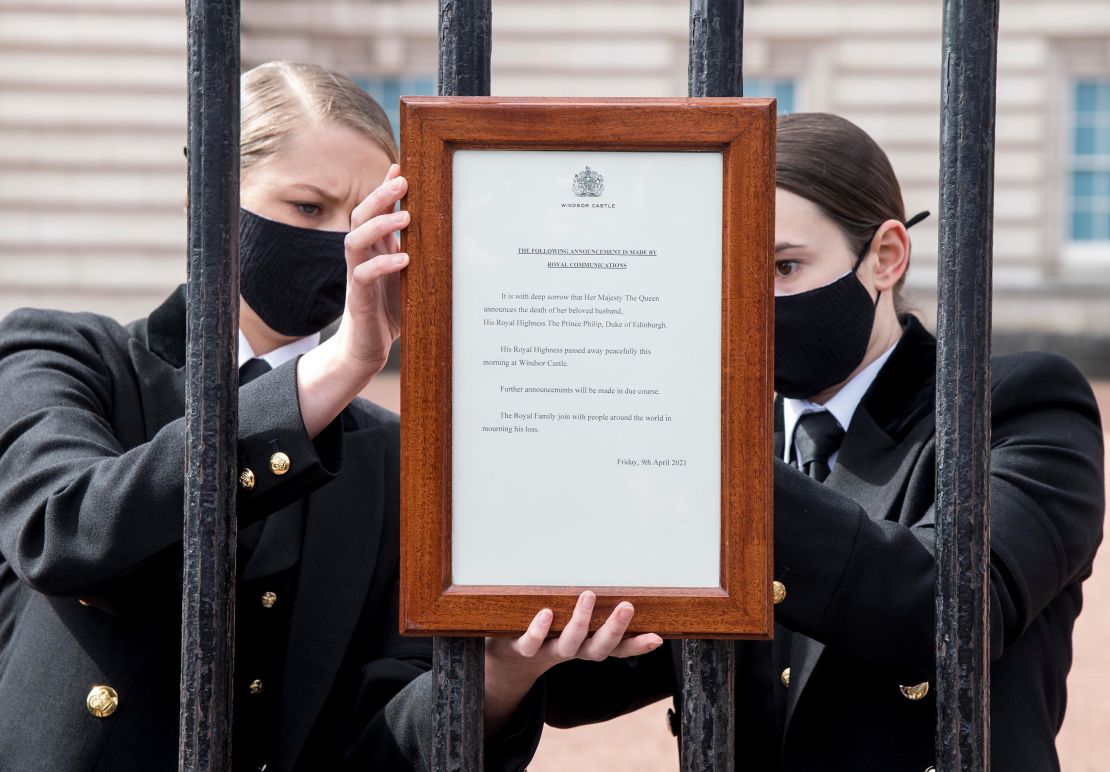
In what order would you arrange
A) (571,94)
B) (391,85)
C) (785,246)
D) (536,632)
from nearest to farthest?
(536,632), (785,246), (571,94), (391,85)

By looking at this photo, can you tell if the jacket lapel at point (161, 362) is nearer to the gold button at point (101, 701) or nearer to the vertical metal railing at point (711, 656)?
the gold button at point (101, 701)

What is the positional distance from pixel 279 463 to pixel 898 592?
754 millimetres

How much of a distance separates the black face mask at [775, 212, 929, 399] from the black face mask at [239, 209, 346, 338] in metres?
0.75

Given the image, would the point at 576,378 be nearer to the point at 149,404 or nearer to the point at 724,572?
the point at 724,572

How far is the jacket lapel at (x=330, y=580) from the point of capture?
2.03m

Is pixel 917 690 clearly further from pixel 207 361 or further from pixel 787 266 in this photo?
pixel 207 361

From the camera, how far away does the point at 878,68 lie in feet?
62.7

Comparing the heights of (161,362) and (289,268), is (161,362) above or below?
below

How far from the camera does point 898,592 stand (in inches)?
64.7

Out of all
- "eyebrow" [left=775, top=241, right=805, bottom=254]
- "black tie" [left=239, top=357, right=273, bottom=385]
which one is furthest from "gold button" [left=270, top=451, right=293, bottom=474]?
"eyebrow" [left=775, top=241, right=805, bottom=254]

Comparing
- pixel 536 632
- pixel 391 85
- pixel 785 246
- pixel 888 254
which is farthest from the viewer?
pixel 391 85

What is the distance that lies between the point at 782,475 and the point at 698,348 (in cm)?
28

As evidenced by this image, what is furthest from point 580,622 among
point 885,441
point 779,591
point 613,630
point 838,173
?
point 838,173

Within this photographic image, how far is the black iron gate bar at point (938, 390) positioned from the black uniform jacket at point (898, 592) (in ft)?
0.51
